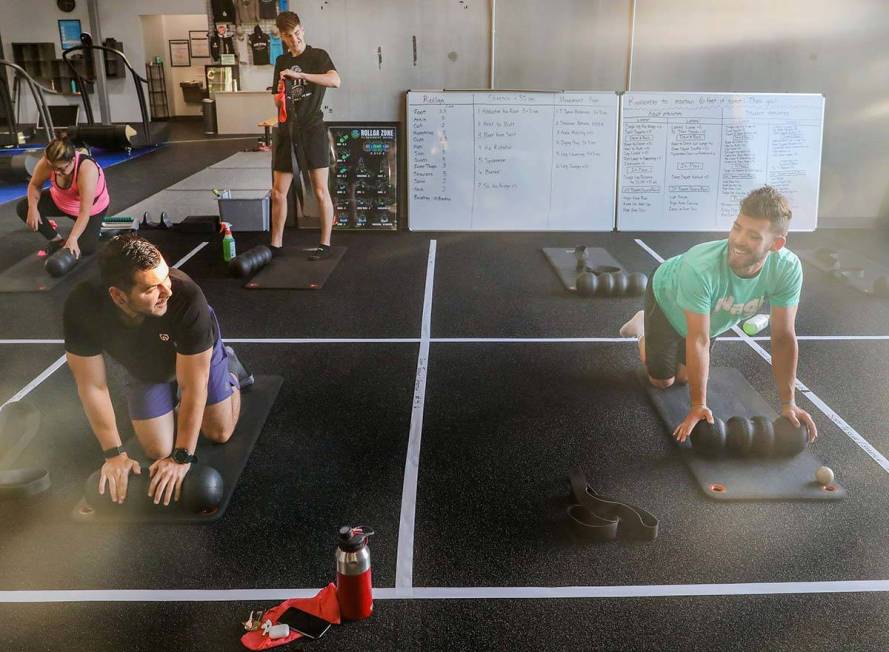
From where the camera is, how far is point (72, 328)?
206 centimetres

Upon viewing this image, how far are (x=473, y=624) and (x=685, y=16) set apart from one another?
514 centimetres

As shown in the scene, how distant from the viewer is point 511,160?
18.6 feet

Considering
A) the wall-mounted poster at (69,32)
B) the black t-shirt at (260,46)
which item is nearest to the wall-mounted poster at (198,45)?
the wall-mounted poster at (69,32)

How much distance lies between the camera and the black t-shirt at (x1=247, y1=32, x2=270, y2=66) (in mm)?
11523

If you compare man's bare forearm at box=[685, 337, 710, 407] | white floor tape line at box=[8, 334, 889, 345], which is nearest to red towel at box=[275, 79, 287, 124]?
white floor tape line at box=[8, 334, 889, 345]

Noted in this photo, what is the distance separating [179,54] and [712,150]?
11754mm

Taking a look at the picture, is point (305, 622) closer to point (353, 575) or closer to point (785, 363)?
point (353, 575)

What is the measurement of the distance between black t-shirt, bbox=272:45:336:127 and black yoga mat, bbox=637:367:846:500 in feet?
9.92

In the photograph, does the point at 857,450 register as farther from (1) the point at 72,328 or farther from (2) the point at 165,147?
(2) the point at 165,147

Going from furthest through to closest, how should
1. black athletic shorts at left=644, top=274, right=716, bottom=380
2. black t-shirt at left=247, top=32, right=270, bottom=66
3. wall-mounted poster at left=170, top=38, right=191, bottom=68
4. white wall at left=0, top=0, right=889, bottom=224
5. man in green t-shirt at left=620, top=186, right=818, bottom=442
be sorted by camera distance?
1. wall-mounted poster at left=170, top=38, right=191, bottom=68
2. black t-shirt at left=247, top=32, right=270, bottom=66
3. white wall at left=0, top=0, right=889, bottom=224
4. black athletic shorts at left=644, top=274, right=716, bottom=380
5. man in green t-shirt at left=620, top=186, right=818, bottom=442

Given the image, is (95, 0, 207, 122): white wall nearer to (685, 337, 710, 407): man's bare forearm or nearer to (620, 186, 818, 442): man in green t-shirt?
(620, 186, 818, 442): man in green t-shirt

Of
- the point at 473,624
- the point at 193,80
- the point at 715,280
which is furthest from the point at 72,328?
the point at 193,80

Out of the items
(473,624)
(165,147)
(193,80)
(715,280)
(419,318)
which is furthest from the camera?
(193,80)

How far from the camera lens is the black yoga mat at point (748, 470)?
7.70 ft
